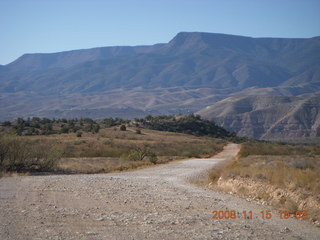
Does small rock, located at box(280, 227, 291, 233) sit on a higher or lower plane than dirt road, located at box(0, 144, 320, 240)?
lower

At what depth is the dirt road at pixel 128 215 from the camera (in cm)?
912

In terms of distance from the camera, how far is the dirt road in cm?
912

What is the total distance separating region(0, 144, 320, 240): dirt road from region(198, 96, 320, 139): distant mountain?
115348mm

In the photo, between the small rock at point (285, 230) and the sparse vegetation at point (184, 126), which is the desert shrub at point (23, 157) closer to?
the small rock at point (285, 230)

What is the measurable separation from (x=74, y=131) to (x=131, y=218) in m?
51.4

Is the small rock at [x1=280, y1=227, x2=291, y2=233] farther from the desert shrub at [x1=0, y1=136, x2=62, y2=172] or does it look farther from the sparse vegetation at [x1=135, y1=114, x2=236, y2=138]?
the sparse vegetation at [x1=135, y1=114, x2=236, y2=138]

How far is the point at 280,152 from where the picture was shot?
40250 millimetres

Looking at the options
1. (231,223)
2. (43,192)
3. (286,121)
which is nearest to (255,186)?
(231,223)
